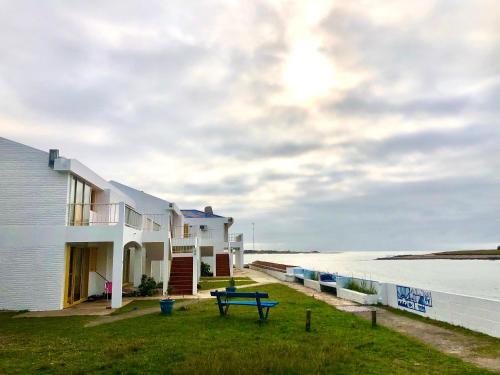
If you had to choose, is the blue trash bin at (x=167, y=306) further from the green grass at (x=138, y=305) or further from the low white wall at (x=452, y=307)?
the low white wall at (x=452, y=307)

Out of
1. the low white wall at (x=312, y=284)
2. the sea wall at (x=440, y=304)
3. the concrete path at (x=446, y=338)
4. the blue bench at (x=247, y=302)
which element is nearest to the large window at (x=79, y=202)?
the blue bench at (x=247, y=302)

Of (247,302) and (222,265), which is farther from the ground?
(222,265)

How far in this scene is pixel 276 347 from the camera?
8992mm

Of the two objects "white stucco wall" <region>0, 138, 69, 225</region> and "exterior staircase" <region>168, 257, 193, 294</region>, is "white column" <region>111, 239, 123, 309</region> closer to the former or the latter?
"white stucco wall" <region>0, 138, 69, 225</region>

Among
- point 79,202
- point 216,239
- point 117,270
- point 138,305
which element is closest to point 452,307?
point 138,305

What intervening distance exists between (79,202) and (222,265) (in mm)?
23209

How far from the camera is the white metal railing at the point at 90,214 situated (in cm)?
1700

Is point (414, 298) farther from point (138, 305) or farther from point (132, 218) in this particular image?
point (132, 218)

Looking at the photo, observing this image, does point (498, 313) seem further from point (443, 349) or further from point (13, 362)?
point (13, 362)

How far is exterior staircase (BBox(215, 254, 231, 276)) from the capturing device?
1525 inches

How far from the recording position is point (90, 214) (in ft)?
61.8

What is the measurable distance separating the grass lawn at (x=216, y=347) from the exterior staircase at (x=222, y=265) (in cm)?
2520

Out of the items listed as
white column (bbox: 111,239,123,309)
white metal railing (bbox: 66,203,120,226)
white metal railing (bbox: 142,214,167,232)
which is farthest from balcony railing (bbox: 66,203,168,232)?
white metal railing (bbox: 142,214,167,232)

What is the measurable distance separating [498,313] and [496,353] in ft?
6.18
